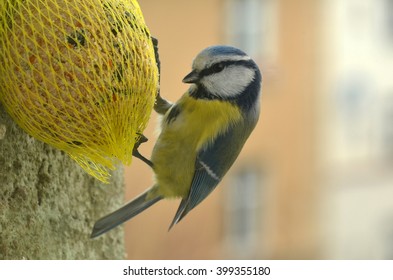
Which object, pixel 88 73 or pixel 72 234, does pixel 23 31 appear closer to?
pixel 88 73

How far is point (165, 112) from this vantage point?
7.41ft

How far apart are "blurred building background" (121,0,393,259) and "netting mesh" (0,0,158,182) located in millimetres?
6943

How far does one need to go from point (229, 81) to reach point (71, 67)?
0.62 m

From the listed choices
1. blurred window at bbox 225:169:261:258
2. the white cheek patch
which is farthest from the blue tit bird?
blurred window at bbox 225:169:261:258

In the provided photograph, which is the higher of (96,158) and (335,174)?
(96,158)

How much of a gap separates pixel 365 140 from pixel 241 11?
220 cm

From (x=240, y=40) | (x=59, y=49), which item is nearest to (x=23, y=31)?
(x=59, y=49)

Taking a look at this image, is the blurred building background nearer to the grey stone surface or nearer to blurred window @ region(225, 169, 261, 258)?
blurred window @ region(225, 169, 261, 258)

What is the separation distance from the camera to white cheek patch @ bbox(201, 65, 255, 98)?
2.10 metres

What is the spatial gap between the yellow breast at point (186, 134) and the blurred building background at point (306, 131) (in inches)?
251

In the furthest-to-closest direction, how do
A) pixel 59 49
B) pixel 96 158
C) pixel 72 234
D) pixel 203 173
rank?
pixel 203 173 < pixel 72 234 < pixel 96 158 < pixel 59 49

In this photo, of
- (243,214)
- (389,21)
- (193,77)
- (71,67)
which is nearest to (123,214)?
(193,77)

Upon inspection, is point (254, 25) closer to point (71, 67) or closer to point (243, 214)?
A: point (243, 214)

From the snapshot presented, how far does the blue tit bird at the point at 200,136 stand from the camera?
7.19 ft
